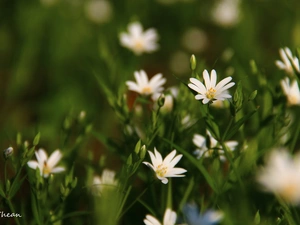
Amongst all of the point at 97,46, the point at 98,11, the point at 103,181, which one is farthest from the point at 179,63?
the point at 103,181

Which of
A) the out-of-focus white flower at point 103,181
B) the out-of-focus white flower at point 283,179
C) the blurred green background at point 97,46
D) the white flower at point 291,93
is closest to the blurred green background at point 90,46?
the blurred green background at point 97,46

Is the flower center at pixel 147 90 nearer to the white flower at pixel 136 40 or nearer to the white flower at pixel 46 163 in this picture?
the white flower at pixel 46 163

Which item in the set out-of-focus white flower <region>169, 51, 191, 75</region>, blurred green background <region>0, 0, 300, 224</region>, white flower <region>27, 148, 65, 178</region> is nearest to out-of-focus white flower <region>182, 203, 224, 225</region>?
white flower <region>27, 148, 65, 178</region>

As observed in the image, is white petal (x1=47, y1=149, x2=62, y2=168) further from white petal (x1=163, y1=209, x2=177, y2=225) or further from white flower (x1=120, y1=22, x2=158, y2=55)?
white flower (x1=120, y1=22, x2=158, y2=55)

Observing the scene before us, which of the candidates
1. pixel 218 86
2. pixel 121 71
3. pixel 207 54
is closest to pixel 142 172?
pixel 218 86

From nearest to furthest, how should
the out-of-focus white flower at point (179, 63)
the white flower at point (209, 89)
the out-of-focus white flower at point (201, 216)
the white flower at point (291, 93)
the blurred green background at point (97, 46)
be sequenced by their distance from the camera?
the out-of-focus white flower at point (201, 216) < the white flower at point (209, 89) < the white flower at point (291, 93) < the blurred green background at point (97, 46) < the out-of-focus white flower at point (179, 63)

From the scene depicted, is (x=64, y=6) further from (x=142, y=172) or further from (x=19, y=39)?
(x=142, y=172)

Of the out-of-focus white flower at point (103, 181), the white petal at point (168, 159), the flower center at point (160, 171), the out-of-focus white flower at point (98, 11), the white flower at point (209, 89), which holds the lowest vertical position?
the out-of-focus white flower at point (103, 181)
